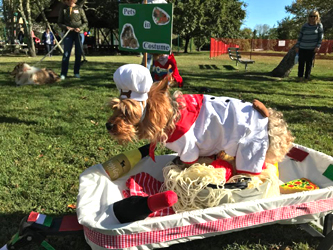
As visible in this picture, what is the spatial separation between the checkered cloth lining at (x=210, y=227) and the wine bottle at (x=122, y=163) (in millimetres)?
787

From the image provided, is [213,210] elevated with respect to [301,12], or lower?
lower

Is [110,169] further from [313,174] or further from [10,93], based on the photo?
[10,93]

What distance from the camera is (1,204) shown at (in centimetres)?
271

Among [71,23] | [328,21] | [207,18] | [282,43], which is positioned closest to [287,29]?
[282,43]

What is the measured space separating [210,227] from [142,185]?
101 centimetres

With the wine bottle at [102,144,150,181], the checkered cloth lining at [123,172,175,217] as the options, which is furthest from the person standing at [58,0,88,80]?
the checkered cloth lining at [123,172,175,217]

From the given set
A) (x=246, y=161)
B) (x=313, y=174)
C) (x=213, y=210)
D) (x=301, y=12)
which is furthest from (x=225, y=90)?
(x=301, y=12)

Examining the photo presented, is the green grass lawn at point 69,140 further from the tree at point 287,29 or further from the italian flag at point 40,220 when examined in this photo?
the tree at point 287,29

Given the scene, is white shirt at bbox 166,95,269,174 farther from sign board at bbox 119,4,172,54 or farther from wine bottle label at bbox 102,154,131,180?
sign board at bbox 119,4,172,54

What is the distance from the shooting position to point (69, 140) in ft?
13.6

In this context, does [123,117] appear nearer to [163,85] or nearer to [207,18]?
[163,85]

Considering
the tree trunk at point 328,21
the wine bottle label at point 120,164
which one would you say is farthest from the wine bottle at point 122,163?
the tree trunk at point 328,21

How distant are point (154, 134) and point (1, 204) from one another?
1.72 meters

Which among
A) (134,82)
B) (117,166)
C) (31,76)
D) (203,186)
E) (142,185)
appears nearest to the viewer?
(134,82)
